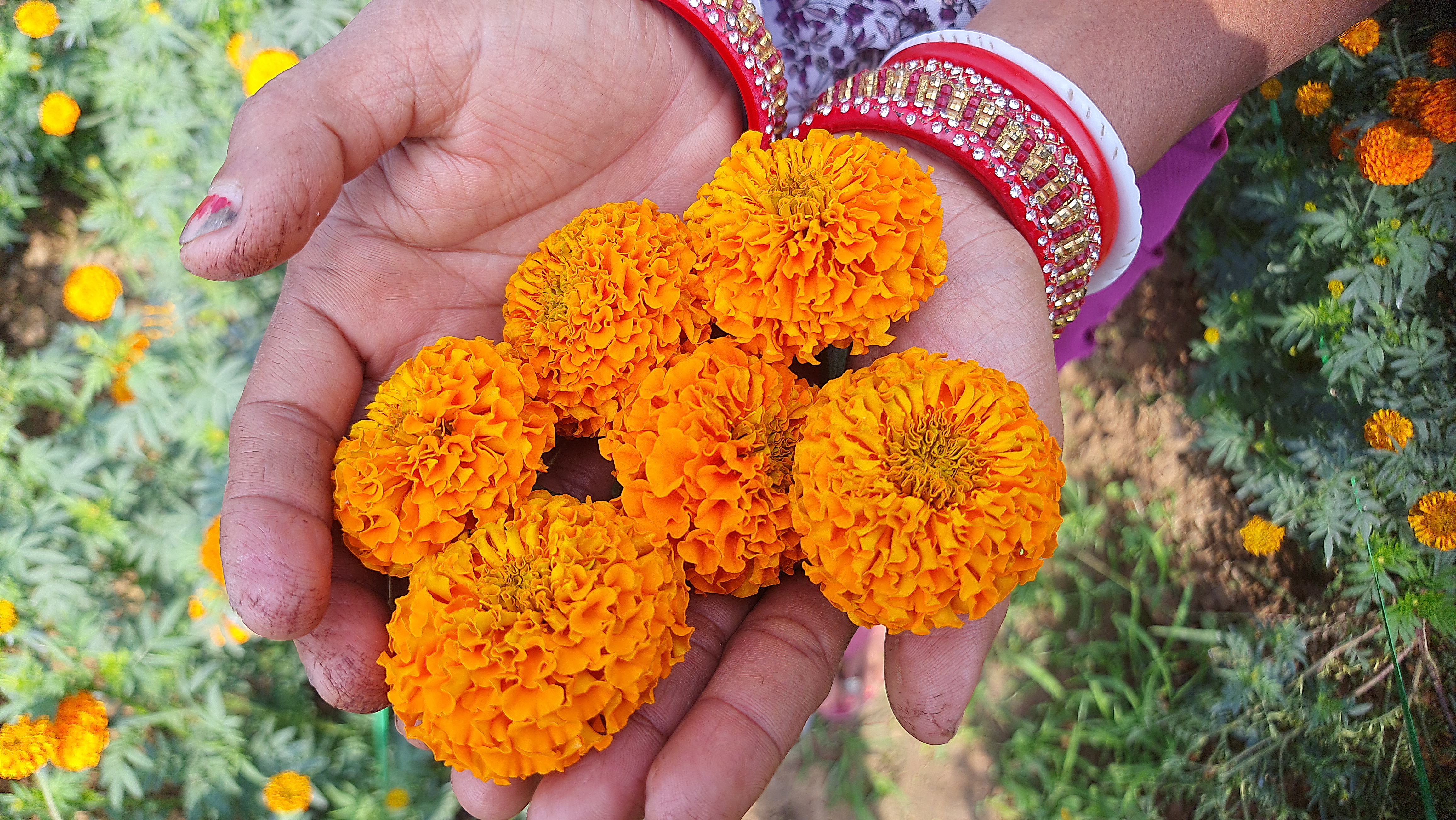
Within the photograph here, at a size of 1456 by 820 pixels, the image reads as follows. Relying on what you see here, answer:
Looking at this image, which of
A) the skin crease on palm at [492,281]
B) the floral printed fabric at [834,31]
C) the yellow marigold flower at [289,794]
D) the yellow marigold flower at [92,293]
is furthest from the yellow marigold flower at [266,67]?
the yellow marigold flower at [289,794]

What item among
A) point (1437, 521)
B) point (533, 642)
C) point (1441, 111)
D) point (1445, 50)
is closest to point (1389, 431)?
point (1437, 521)

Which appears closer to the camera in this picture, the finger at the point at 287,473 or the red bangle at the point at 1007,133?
the finger at the point at 287,473

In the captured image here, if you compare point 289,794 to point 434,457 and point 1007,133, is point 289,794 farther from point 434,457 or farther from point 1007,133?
point 1007,133

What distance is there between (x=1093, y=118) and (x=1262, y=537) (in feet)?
6.03

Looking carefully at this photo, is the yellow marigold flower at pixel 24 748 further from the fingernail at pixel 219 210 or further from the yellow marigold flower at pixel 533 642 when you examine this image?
the fingernail at pixel 219 210

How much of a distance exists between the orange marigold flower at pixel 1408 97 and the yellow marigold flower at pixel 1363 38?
0.16 m

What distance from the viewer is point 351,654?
2078 millimetres

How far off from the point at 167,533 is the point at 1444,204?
14.9ft

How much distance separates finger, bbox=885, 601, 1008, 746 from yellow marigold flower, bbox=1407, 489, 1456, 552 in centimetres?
169

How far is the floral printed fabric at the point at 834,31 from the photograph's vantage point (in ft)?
9.63

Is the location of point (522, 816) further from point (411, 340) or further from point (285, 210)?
point (285, 210)

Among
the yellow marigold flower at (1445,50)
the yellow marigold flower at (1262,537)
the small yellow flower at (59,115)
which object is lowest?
the yellow marigold flower at (1262,537)

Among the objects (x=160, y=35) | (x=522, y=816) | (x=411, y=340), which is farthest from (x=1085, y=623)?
(x=160, y=35)

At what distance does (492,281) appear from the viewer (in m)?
2.66
